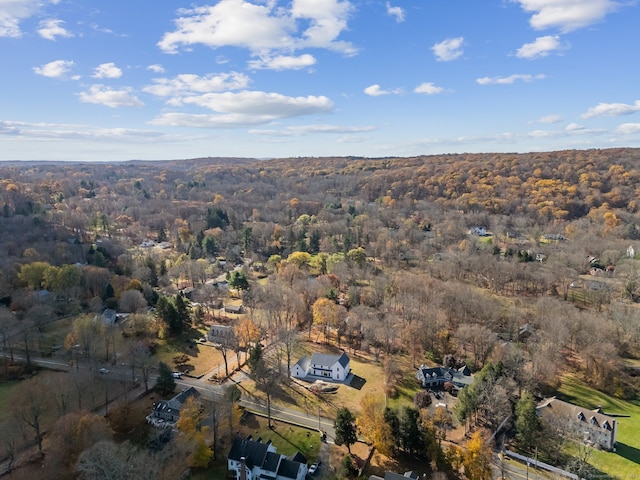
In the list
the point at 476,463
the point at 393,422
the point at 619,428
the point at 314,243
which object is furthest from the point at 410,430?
the point at 314,243

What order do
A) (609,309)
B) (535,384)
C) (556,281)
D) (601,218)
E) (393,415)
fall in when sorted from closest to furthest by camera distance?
1. (393,415)
2. (535,384)
3. (609,309)
4. (556,281)
5. (601,218)

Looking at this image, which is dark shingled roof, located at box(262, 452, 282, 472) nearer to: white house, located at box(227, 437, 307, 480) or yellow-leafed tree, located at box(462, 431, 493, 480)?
white house, located at box(227, 437, 307, 480)

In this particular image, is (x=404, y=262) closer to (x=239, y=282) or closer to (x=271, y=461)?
(x=239, y=282)

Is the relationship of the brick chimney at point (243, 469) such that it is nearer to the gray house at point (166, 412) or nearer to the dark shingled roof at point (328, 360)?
the gray house at point (166, 412)

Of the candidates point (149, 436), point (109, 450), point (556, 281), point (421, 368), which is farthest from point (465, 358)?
point (109, 450)

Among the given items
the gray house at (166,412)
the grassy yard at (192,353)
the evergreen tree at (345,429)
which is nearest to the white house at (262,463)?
the evergreen tree at (345,429)

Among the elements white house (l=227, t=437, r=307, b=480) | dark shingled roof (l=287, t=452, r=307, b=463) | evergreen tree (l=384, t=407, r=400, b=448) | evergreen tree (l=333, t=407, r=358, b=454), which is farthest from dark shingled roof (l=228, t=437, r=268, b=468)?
evergreen tree (l=384, t=407, r=400, b=448)

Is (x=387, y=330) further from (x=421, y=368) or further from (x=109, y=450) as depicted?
(x=109, y=450)
